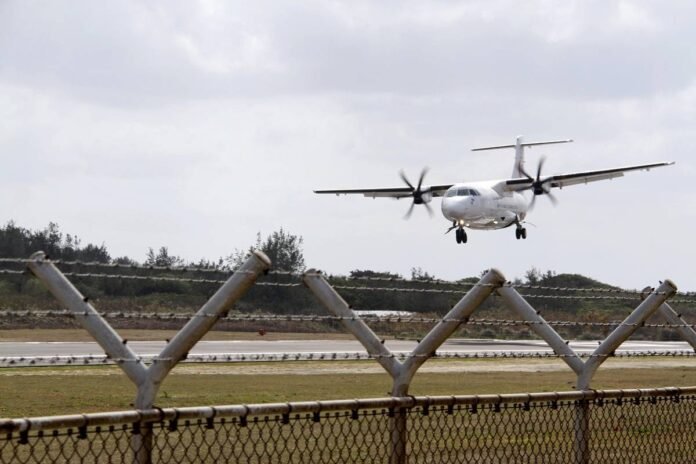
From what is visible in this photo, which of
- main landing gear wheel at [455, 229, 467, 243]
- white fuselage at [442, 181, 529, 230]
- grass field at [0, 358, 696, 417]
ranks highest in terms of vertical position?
white fuselage at [442, 181, 529, 230]

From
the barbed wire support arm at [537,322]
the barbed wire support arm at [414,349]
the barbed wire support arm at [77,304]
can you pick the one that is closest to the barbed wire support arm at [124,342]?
the barbed wire support arm at [77,304]

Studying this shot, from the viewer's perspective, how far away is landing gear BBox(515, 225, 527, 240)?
7465 centimetres

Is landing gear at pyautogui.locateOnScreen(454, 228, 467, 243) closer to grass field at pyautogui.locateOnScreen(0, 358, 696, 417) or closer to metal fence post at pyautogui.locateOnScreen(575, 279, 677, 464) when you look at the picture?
grass field at pyautogui.locateOnScreen(0, 358, 696, 417)

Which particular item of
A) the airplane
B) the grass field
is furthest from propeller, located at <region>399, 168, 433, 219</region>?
the grass field

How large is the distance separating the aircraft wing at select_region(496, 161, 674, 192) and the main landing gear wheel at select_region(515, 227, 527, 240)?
8.92 feet

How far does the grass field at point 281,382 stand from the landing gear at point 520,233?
39865mm

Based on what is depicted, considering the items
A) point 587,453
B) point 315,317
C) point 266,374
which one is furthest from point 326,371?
point 315,317

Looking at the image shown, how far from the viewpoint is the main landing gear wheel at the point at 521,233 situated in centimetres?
7462

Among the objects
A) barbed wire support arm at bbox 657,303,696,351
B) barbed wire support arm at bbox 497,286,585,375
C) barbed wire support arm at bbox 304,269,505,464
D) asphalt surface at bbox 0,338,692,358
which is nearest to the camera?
barbed wire support arm at bbox 304,269,505,464

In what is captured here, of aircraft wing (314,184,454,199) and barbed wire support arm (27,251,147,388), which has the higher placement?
aircraft wing (314,184,454,199)

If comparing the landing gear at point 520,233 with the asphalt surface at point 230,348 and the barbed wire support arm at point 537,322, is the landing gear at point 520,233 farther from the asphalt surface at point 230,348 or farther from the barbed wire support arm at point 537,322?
the barbed wire support arm at point 537,322

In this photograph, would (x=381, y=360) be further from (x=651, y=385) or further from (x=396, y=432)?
(x=651, y=385)

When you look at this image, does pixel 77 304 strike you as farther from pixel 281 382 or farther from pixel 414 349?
pixel 281 382

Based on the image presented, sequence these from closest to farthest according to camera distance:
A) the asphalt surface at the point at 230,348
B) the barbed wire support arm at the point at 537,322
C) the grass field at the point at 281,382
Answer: the barbed wire support arm at the point at 537,322
the grass field at the point at 281,382
the asphalt surface at the point at 230,348
